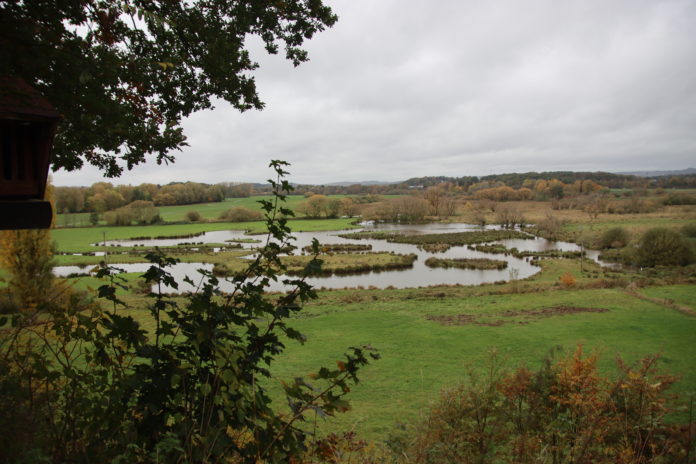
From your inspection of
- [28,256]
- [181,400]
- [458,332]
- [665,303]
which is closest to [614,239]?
[665,303]

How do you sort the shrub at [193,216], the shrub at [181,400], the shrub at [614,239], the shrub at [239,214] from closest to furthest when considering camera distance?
the shrub at [181,400] < the shrub at [614,239] < the shrub at [239,214] < the shrub at [193,216]

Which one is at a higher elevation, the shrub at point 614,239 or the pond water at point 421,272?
the shrub at point 614,239

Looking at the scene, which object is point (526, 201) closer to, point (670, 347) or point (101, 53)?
point (670, 347)

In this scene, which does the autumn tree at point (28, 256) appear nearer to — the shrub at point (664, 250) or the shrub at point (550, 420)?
the shrub at point (550, 420)

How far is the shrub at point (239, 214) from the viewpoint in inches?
2761

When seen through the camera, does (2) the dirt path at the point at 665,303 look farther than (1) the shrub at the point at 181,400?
Yes

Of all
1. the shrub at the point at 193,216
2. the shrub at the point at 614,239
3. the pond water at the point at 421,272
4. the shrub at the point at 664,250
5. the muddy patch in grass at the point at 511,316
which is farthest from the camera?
the shrub at the point at 193,216

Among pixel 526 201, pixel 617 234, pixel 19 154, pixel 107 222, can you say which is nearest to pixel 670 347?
pixel 19 154

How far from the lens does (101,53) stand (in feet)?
10.7

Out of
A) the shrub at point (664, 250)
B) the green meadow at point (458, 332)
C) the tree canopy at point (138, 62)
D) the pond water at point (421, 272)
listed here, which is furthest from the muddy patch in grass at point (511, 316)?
the shrub at point (664, 250)

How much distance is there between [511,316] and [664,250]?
1026 inches

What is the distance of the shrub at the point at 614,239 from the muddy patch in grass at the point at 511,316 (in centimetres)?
3260

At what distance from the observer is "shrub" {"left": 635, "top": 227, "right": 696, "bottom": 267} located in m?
34.2

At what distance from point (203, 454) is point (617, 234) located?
5482 cm
